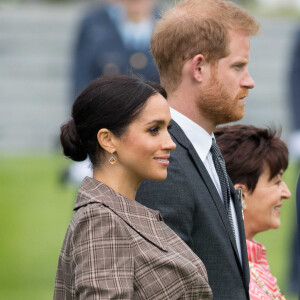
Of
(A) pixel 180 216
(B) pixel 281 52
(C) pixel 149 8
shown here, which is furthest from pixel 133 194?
(B) pixel 281 52

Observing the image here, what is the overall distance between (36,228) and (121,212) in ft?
27.7

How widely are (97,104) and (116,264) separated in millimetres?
548


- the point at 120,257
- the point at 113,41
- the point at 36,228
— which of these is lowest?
the point at 36,228

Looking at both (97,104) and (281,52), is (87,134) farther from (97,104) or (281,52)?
(281,52)

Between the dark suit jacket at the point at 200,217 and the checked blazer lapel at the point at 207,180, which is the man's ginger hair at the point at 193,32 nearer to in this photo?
the checked blazer lapel at the point at 207,180

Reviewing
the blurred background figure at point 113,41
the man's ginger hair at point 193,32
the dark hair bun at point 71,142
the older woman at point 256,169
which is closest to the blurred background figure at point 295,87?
the blurred background figure at point 113,41

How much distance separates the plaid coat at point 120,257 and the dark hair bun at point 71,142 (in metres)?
0.14

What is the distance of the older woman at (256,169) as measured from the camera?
14.9 feet

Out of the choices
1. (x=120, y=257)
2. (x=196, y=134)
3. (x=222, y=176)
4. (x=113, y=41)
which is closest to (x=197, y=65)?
(x=196, y=134)

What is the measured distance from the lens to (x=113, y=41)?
827cm

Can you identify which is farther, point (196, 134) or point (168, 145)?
point (196, 134)

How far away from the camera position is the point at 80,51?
27.4 feet

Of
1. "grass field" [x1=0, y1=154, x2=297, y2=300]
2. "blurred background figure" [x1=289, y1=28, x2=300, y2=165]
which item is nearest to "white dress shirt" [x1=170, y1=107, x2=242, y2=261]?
"grass field" [x1=0, y1=154, x2=297, y2=300]

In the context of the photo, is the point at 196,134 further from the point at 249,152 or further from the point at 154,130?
the point at 249,152
